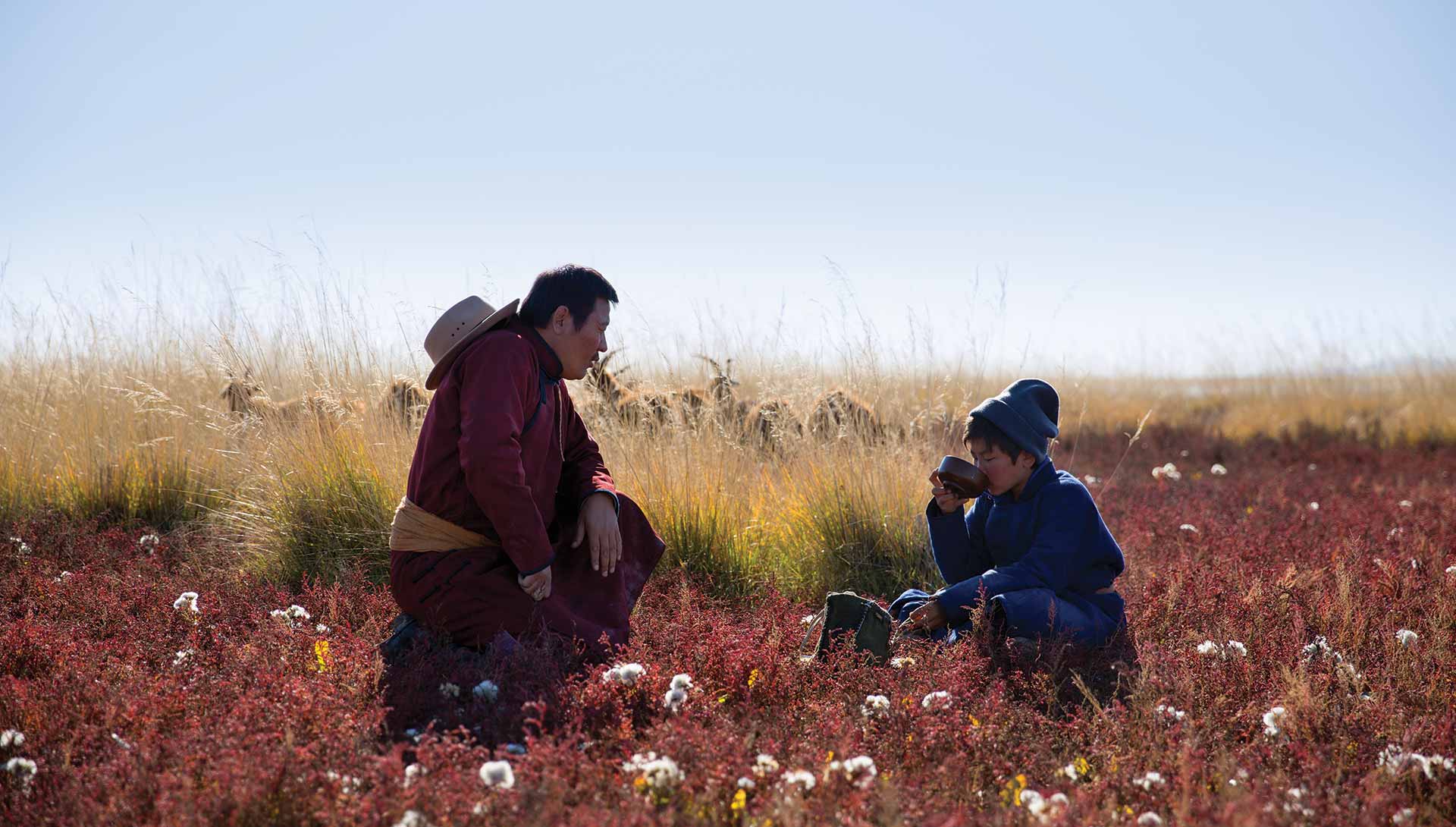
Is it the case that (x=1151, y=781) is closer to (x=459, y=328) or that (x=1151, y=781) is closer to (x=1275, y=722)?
(x=1275, y=722)

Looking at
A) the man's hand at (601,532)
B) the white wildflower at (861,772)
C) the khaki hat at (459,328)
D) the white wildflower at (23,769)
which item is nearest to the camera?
the white wildflower at (861,772)

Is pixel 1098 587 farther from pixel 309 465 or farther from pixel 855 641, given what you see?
pixel 309 465

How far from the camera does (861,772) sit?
8.56 ft

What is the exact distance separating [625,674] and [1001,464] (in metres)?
1.85

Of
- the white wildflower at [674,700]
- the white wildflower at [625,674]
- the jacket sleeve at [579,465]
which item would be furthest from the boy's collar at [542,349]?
the white wildflower at [674,700]

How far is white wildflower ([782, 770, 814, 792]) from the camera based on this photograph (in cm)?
257

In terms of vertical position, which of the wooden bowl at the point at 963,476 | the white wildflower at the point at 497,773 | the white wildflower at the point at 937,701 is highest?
the wooden bowl at the point at 963,476

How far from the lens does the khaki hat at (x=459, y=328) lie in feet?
12.5

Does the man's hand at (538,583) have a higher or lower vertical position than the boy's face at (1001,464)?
lower

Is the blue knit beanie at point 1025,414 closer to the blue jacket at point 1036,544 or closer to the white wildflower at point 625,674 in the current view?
the blue jacket at point 1036,544

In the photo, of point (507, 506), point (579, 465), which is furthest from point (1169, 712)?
point (579, 465)

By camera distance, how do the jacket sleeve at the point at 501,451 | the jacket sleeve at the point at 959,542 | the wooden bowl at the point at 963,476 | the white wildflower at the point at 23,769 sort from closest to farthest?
the white wildflower at the point at 23,769 < the jacket sleeve at the point at 501,451 < the wooden bowl at the point at 963,476 < the jacket sleeve at the point at 959,542

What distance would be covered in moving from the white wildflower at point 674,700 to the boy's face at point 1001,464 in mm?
1683

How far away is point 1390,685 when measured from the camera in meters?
3.74
